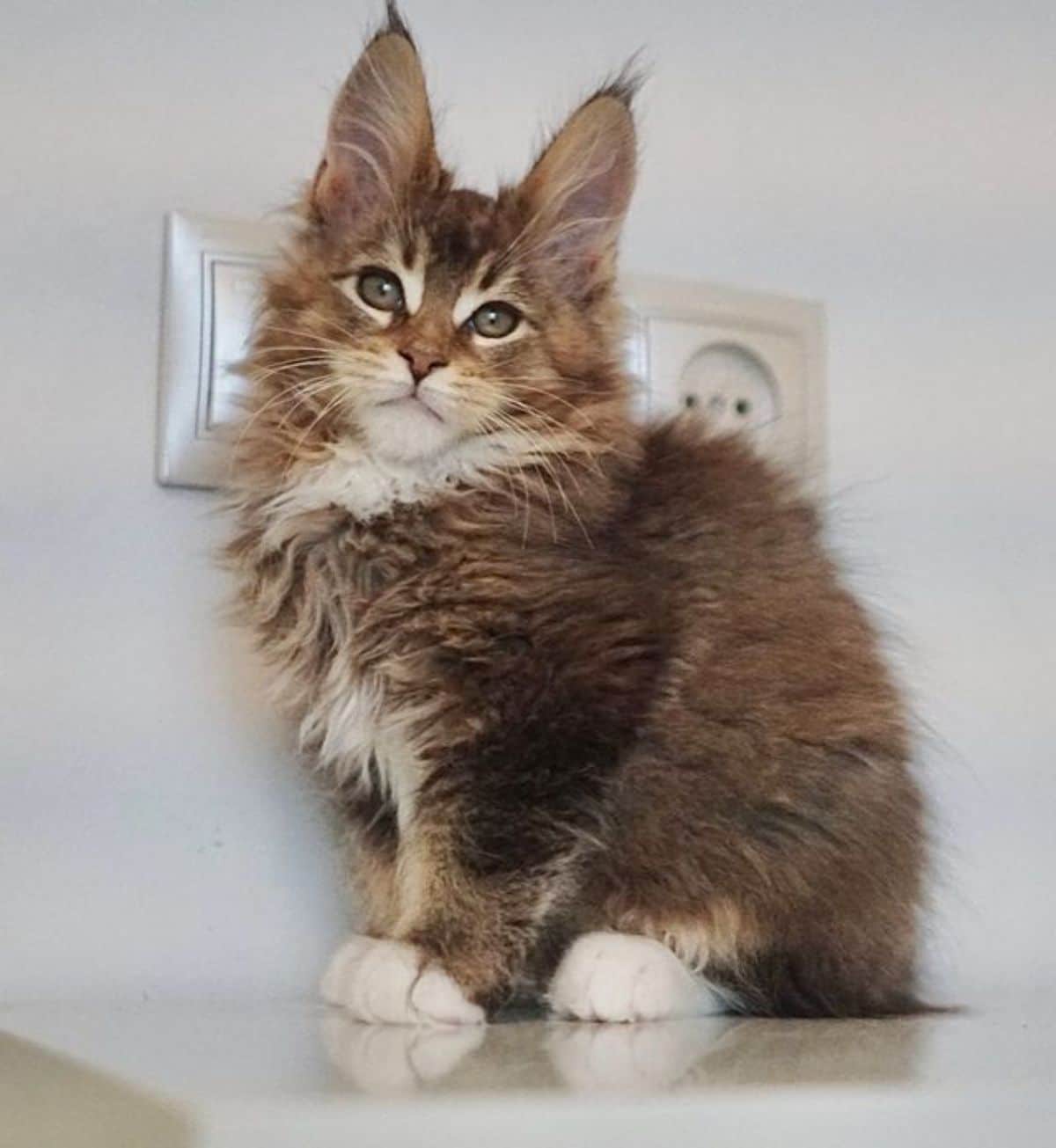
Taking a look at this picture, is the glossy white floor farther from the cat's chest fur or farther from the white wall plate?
the white wall plate

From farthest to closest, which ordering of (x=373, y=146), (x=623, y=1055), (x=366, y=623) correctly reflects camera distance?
(x=373, y=146) < (x=366, y=623) < (x=623, y=1055)

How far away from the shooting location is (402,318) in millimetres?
1137

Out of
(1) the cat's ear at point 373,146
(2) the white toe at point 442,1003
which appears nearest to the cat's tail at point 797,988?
(2) the white toe at point 442,1003

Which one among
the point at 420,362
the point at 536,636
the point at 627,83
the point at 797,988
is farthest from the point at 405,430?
→ the point at 797,988

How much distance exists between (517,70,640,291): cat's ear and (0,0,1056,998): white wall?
0.23 meters

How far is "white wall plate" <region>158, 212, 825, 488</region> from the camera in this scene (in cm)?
125

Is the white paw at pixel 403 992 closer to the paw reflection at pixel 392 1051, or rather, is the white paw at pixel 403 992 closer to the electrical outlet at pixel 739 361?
the paw reflection at pixel 392 1051

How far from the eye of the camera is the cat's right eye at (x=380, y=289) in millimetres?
1146

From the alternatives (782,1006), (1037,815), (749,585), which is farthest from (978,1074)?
(1037,815)

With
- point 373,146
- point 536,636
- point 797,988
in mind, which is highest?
point 373,146

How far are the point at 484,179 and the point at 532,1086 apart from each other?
3.05 feet

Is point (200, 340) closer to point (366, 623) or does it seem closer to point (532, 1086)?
point (366, 623)

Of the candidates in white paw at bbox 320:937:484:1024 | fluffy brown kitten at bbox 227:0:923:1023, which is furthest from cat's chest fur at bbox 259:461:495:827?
white paw at bbox 320:937:484:1024

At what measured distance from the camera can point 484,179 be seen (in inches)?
55.5
